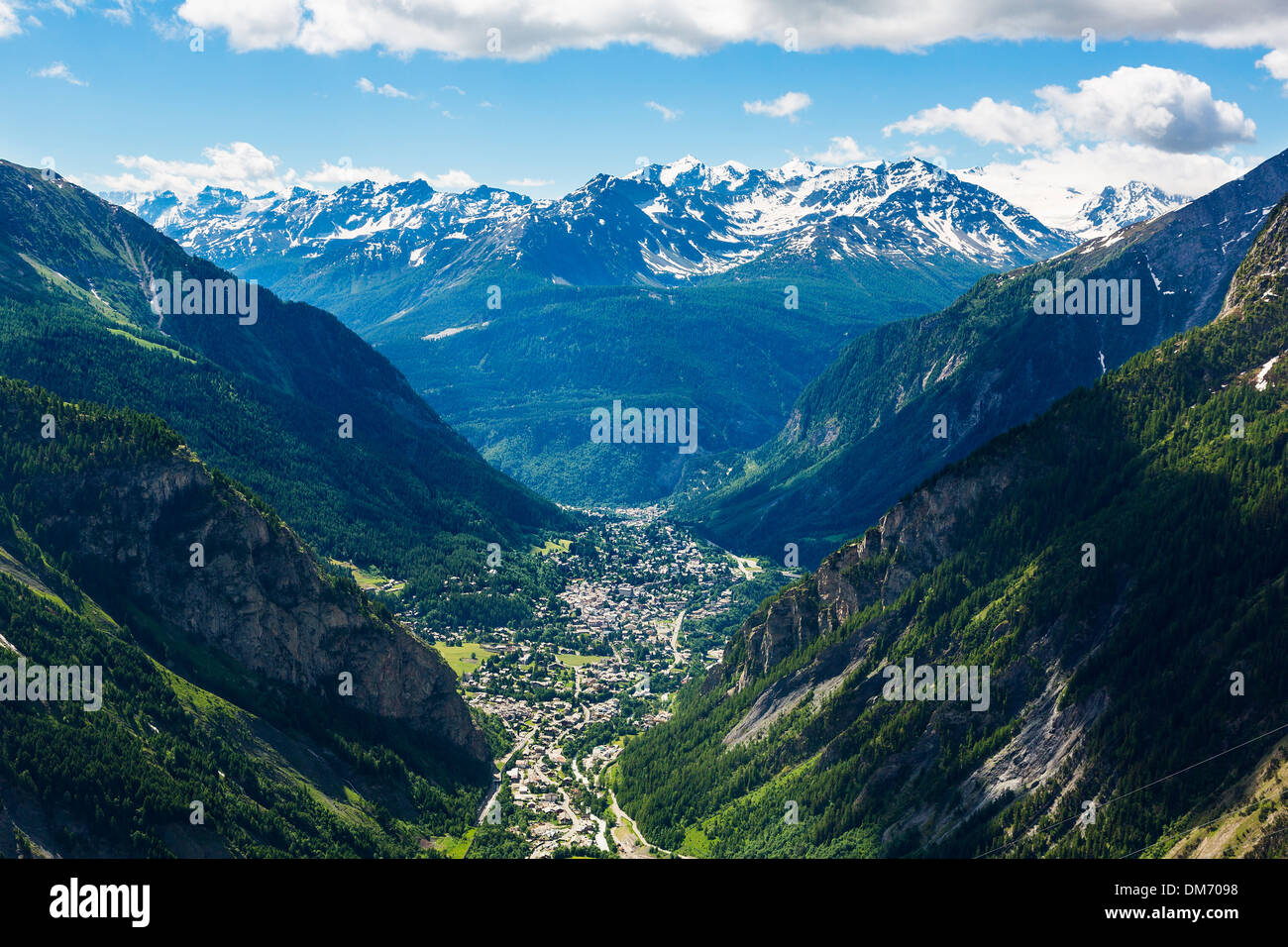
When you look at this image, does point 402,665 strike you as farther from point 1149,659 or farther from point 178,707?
point 1149,659

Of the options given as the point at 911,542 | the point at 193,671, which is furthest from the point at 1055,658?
the point at 193,671

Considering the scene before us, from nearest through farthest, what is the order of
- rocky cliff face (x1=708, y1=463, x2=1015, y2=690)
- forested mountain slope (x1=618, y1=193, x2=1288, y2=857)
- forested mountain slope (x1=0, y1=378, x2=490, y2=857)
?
forested mountain slope (x1=0, y1=378, x2=490, y2=857)
forested mountain slope (x1=618, y1=193, x2=1288, y2=857)
rocky cliff face (x1=708, y1=463, x2=1015, y2=690)

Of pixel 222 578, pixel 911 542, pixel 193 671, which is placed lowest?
pixel 193 671

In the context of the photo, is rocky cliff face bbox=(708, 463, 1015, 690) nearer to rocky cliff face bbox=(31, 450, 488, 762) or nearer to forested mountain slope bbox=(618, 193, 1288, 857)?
forested mountain slope bbox=(618, 193, 1288, 857)

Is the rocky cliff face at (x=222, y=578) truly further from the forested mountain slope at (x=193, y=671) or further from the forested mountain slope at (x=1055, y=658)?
the forested mountain slope at (x=1055, y=658)

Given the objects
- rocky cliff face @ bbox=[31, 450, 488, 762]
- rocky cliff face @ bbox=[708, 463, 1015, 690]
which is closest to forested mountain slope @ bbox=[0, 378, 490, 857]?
rocky cliff face @ bbox=[31, 450, 488, 762]

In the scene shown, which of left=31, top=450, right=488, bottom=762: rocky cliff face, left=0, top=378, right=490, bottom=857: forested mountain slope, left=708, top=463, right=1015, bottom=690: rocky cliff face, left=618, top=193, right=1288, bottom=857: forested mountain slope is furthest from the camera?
left=708, top=463, right=1015, bottom=690: rocky cliff face

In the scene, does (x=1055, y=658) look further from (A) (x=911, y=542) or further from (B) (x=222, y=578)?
(B) (x=222, y=578)

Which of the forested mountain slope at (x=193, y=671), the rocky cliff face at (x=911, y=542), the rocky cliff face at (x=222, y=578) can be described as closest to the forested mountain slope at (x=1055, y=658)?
the rocky cliff face at (x=911, y=542)
